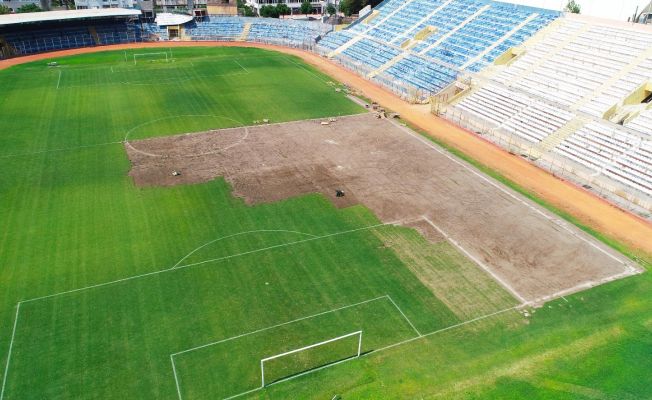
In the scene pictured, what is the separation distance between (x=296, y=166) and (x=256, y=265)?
1727 centimetres

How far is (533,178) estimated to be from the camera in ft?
162

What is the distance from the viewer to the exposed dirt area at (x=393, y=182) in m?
36.1

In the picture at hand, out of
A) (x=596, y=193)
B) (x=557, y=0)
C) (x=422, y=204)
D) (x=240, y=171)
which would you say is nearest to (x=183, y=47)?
(x=240, y=171)

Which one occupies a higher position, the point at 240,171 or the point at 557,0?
the point at 557,0

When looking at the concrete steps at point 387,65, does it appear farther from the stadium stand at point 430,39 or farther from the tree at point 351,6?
the tree at point 351,6

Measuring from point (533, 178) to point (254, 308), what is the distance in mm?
32731

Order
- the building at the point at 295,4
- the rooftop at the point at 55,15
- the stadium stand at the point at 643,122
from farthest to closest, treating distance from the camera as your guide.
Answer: the building at the point at 295,4
the rooftop at the point at 55,15
the stadium stand at the point at 643,122

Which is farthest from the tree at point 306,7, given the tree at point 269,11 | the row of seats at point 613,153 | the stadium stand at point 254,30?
the row of seats at point 613,153

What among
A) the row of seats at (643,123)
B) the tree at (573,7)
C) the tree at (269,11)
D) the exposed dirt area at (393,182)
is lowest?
the exposed dirt area at (393,182)

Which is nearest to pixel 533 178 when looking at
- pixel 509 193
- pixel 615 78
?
pixel 509 193

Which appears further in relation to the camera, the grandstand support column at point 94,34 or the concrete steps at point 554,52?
the grandstand support column at point 94,34

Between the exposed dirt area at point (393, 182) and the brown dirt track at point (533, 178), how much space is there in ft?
10.1

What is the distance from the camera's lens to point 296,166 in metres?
50.1

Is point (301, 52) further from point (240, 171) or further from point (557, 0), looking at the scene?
point (240, 171)
